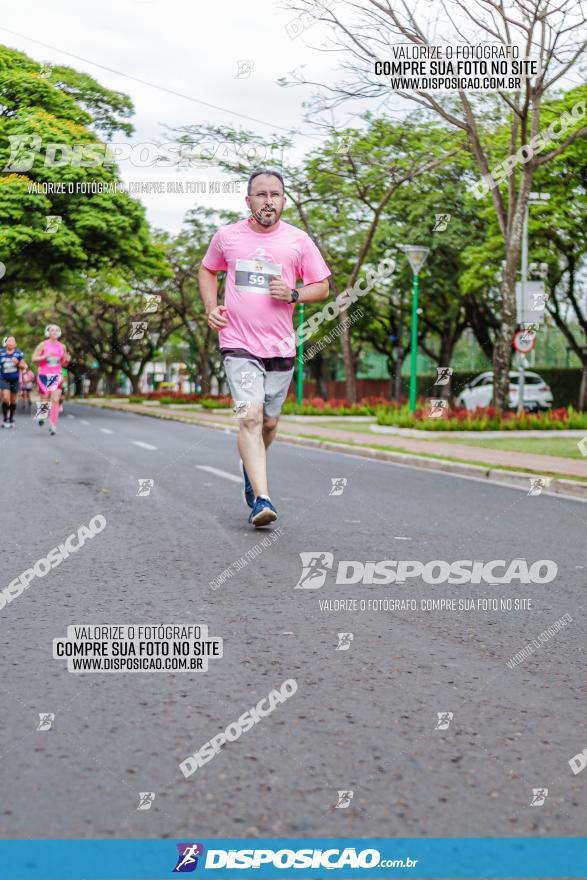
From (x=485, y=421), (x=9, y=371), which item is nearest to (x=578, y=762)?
(x=9, y=371)

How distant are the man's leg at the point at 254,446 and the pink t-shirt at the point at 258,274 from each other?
391 mm

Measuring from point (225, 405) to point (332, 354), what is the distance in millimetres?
19640

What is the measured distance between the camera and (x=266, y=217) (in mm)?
6672

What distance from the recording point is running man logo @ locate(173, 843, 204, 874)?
2.32 m

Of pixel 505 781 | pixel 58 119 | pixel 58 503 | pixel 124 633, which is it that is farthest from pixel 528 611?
pixel 58 119

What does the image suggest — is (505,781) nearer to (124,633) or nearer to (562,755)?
(562,755)

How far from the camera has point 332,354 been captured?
190ft

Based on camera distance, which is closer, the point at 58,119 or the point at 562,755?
the point at 562,755

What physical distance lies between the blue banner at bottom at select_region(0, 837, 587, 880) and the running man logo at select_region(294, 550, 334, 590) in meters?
2.87

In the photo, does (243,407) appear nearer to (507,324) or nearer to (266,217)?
(266,217)

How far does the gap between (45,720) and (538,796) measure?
57.6 inches

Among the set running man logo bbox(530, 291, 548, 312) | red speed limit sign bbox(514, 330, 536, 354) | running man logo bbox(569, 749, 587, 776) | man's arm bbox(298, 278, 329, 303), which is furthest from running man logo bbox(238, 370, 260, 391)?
red speed limit sign bbox(514, 330, 536, 354)

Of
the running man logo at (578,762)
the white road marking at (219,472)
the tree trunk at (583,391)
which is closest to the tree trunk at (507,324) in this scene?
the white road marking at (219,472)

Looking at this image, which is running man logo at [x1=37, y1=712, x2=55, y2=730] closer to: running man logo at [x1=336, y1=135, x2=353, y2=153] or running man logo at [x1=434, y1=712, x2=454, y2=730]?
running man logo at [x1=434, y1=712, x2=454, y2=730]
